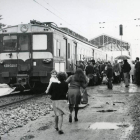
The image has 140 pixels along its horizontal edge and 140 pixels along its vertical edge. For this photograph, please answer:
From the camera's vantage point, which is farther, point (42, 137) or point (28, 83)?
point (28, 83)

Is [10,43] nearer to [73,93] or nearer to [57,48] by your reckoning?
[57,48]

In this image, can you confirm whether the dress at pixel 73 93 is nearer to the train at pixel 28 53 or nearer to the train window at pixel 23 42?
the train at pixel 28 53

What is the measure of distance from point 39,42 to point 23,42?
0.83 meters

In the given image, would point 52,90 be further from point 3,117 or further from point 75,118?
point 3,117

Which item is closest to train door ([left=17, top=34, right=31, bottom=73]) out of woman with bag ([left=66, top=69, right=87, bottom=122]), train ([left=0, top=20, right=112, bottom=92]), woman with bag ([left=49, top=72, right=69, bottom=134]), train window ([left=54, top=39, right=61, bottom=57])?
train ([left=0, top=20, right=112, bottom=92])

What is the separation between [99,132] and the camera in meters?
8.00

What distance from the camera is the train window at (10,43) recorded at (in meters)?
17.8

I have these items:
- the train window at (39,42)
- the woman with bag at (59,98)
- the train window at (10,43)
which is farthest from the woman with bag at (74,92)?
the train window at (10,43)

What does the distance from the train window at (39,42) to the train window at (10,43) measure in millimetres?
1068

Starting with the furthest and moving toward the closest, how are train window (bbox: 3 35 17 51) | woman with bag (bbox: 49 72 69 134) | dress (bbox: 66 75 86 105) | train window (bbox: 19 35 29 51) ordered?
train window (bbox: 3 35 17 51) → train window (bbox: 19 35 29 51) → dress (bbox: 66 75 86 105) → woman with bag (bbox: 49 72 69 134)

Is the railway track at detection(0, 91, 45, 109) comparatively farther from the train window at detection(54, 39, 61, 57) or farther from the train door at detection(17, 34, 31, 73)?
the train window at detection(54, 39, 61, 57)

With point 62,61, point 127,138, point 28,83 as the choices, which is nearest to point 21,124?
point 127,138

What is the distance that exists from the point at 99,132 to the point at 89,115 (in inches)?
102

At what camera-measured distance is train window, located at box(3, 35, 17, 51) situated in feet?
58.3
